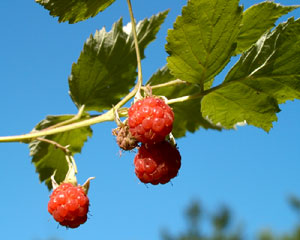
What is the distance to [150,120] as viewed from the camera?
4.38ft

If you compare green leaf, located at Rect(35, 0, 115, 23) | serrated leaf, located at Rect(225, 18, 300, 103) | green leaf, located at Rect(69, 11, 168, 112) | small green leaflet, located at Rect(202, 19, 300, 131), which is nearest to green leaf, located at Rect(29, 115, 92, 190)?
green leaf, located at Rect(69, 11, 168, 112)

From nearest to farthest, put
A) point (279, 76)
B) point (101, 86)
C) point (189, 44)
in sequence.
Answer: point (189, 44), point (279, 76), point (101, 86)

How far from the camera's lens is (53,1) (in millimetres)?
1615

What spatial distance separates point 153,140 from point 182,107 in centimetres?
89

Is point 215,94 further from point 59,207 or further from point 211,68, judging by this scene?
point 59,207

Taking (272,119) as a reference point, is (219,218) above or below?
above

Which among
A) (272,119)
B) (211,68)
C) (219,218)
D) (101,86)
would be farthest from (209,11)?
(219,218)

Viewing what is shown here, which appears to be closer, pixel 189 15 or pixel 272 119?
pixel 189 15

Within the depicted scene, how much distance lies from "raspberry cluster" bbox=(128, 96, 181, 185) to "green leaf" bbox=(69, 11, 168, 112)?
0.58 m

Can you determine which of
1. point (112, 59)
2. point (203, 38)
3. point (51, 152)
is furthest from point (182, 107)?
point (203, 38)

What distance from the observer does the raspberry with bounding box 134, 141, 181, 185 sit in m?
1.46

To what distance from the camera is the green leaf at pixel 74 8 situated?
5.21 feet

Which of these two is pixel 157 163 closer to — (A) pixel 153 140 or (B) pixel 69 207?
(A) pixel 153 140

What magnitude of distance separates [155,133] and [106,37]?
0.78 metres
